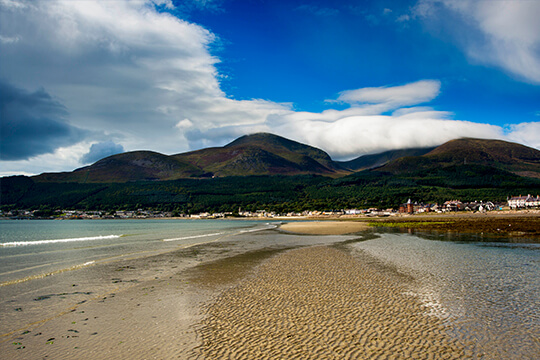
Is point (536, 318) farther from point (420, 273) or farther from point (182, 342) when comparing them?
point (182, 342)

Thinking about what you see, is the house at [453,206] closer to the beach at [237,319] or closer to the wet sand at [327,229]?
the wet sand at [327,229]

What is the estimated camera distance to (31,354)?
341 inches

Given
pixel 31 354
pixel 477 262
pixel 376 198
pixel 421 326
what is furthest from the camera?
pixel 376 198

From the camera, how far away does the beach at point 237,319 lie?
847 cm

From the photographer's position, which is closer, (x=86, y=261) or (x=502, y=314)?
(x=502, y=314)

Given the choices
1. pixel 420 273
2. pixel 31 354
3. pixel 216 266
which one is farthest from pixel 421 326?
pixel 216 266

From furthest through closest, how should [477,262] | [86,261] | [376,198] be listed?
1. [376,198]
2. [86,261]
3. [477,262]

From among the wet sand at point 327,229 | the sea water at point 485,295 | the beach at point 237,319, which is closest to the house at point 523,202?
the wet sand at point 327,229

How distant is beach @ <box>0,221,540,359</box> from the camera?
8469mm

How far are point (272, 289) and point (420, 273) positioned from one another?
9.38 meters

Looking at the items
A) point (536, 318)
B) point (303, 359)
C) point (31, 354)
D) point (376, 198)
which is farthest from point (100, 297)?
point (376, 198)

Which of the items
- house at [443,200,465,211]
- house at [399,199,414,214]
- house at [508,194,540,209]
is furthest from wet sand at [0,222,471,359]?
house at [443,200,465,211]

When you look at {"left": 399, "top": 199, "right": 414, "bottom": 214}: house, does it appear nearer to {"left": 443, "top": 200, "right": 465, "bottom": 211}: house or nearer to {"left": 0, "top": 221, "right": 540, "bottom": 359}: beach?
{"left": 443, "top": 200, "right": 465, "bottom": 211}: house

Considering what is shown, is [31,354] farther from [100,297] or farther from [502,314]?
[502,314]
